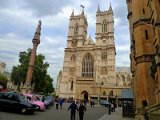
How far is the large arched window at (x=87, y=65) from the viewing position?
224ft

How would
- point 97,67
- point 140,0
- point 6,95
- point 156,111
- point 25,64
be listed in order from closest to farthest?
point 156,111 → point 6,95 → point 140,0 → point 25,64 → point 97,67

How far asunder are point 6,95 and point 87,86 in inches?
1864

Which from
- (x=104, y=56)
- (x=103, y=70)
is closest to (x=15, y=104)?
(x=103, y=70)

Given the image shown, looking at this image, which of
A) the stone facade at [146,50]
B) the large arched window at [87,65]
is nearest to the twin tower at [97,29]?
the large arched window at [87,65]

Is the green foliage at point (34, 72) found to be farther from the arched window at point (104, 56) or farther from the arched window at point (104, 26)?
the arched window at point (104, 26)

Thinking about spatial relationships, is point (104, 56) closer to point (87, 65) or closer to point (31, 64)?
point (87, 65)

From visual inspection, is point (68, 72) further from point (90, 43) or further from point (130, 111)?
point (130, 111)

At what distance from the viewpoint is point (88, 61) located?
70.4 m

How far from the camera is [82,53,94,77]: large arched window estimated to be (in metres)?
68.2

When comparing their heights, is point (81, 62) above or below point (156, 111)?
above

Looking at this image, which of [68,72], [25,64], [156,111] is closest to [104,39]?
[68,72]

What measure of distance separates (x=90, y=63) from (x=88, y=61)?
1.15 meters

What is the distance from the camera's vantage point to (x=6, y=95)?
15578 mm

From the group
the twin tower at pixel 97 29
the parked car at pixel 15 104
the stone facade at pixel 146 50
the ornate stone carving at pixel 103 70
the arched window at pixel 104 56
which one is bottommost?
the parked car at pixel 15 104
